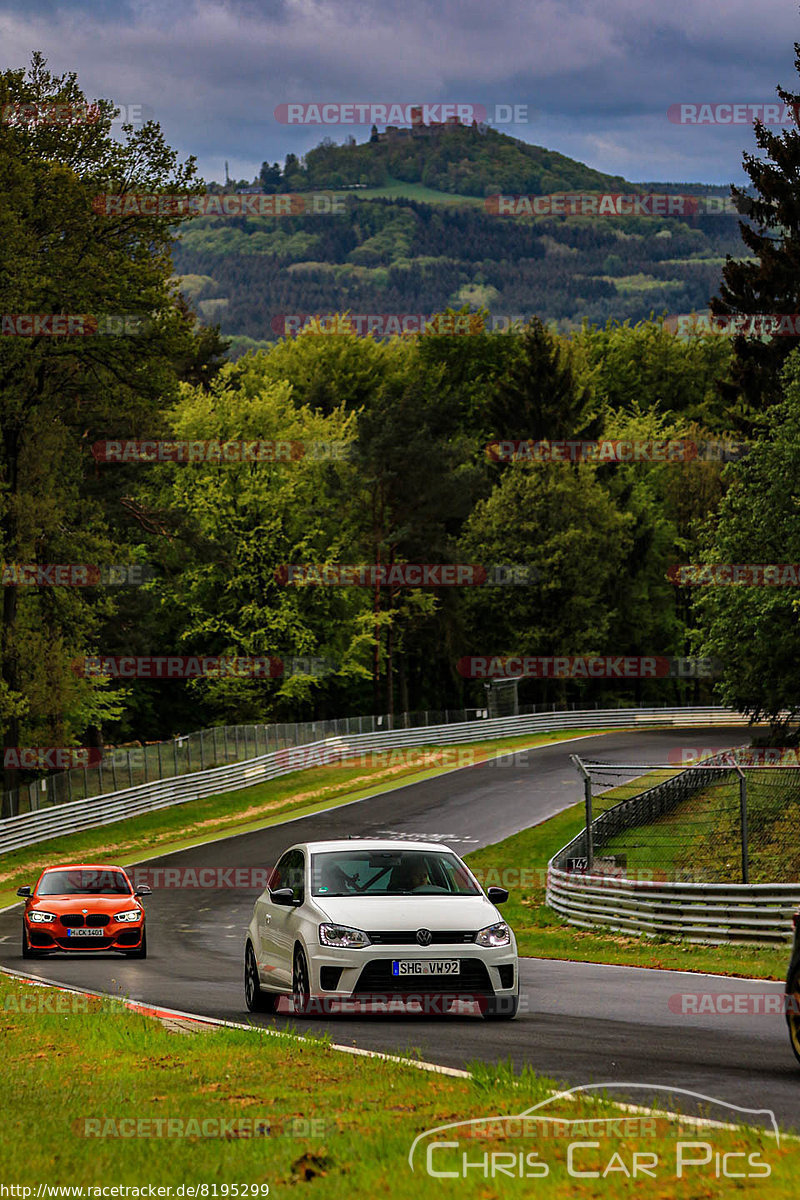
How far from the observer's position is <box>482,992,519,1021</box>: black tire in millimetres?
12930

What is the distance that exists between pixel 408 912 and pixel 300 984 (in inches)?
45.3

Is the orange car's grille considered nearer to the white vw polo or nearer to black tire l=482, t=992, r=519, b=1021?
the white vw polo

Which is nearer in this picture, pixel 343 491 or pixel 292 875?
pixel 292 875

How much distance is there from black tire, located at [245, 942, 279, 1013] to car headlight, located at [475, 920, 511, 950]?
229 centimetres

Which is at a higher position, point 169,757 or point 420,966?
point 420,966

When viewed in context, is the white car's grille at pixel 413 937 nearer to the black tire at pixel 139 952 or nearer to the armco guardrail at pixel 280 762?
the black tire at pixel 139 952

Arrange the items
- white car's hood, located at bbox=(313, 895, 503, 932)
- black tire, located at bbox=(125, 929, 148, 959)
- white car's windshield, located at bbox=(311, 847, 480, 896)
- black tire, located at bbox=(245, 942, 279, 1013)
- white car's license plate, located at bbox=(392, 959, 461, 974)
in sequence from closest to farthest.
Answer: white car's license plate, located at bbox=(392, 959, 461, 974)
white car's hood, located at bbox=(313, 895, 503, 932)
white car's windshield, located at bbox=(311, 847, 480, 896)
black tire, located at bbox=(245, 942, 279, 1013)
black tire, located at bbox=(125, 929, 148, 959)

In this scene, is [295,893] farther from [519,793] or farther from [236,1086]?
[519,793]

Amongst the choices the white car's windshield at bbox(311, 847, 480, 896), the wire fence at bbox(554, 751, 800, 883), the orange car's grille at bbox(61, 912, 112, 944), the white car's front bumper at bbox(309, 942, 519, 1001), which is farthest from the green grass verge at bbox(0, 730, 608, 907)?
the white car's front bumper at bbox(309, 942, 519, 1001)

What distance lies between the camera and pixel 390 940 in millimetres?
12742

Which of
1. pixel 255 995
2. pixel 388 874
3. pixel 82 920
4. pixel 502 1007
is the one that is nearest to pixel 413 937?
pixel 502 1007

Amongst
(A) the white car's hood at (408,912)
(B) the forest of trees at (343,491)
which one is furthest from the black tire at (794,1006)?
(B) the forest of trees at (343,491)

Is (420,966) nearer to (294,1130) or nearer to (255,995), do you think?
(255,995)

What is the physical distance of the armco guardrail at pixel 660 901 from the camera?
2086 centimetres
